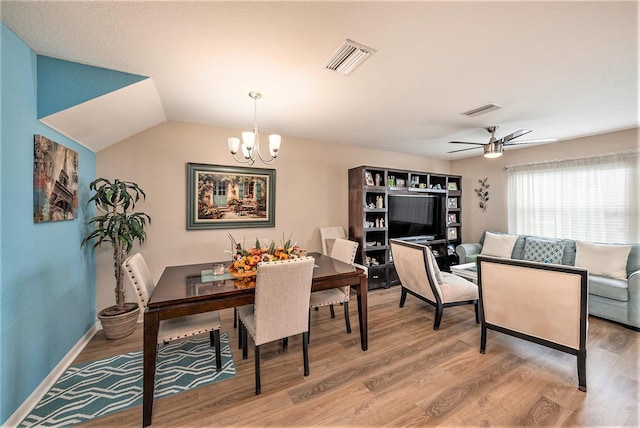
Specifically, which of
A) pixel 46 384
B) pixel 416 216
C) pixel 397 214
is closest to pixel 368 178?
→ pixel 397 214

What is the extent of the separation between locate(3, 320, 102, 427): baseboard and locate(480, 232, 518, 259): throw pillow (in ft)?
18.9

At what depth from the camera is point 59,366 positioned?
2039 millimetres

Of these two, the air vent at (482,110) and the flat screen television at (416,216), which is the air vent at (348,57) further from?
the flat screen television at (416,216)

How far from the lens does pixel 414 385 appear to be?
1927 mm

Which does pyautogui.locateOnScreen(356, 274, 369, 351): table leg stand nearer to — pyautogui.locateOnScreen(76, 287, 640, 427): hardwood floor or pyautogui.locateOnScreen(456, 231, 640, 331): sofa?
pyautogui.locateOnScreen(76, 287, 640, 427): hardwood floor

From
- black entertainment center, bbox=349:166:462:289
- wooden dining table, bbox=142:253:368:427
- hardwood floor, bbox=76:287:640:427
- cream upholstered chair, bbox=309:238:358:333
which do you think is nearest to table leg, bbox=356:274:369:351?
wooden dining table, bbox=142:253:368:427

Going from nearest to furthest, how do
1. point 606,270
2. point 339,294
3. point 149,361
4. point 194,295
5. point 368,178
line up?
point 149,361, point 194,295, point 339,294, point 606,270, point 368,178

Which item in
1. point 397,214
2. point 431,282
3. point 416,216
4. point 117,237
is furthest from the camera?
point 416,216

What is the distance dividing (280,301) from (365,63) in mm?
1948

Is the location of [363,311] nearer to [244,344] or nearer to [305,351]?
[305,351]

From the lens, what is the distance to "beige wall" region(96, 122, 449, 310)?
2975mm

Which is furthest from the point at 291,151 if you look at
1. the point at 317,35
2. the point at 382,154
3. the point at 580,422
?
the point at 580,422

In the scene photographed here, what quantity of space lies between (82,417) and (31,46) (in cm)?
254

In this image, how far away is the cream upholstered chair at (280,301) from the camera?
1771 millimetres
